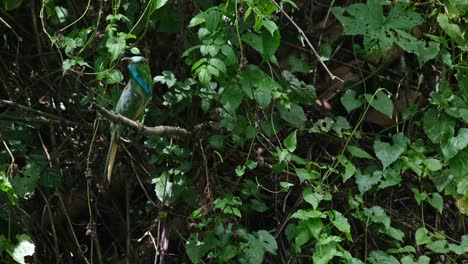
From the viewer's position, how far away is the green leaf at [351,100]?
3.17 m

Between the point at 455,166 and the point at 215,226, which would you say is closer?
the point at 215,226

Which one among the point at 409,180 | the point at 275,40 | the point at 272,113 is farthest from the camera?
the point at 409,180

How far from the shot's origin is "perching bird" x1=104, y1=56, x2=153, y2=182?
274cm

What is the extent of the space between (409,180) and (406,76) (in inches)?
16.7

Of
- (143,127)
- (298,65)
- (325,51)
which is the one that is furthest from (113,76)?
(325,51)

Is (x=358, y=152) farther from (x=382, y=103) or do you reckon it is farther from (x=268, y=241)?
(x=268, y=241)

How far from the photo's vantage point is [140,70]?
2746 mm

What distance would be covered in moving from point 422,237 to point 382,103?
1.70 feet

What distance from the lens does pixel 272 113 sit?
2984 mm

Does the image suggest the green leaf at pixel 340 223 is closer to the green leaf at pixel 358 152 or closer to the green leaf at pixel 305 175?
the green leaf at pixel 305 175

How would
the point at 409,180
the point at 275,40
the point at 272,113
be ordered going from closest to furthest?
the point at 275,40 < the point at 272,113 < the point at 409,180

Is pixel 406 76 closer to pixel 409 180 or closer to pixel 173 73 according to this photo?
pixel 409 180

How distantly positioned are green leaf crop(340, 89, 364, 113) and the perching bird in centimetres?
80

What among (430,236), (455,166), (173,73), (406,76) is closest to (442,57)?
(406,76)
